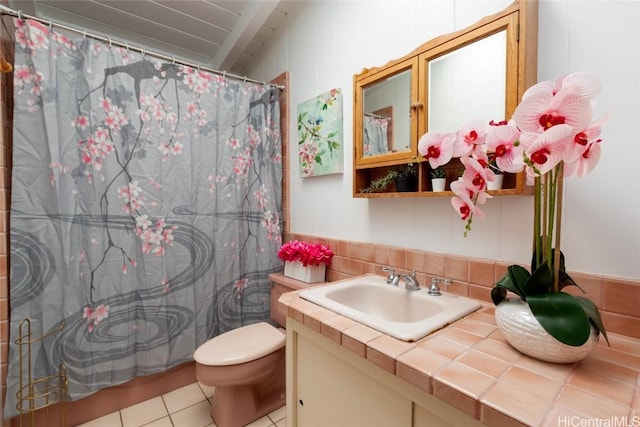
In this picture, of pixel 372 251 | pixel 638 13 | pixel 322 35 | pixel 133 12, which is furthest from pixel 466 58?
pixel 133 12

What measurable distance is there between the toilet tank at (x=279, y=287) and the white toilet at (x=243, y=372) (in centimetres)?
1

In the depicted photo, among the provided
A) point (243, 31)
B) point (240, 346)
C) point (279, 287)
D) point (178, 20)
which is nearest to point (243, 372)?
point (240, 346)

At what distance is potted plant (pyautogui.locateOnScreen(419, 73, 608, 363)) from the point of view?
1.73 feet

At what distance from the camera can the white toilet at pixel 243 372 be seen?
1317 millimetres

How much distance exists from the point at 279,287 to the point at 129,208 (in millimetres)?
970

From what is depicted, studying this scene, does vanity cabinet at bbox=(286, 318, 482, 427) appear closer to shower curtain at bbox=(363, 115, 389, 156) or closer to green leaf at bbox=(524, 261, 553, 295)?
green leaf at bbox=(524, 261, 553, 295)

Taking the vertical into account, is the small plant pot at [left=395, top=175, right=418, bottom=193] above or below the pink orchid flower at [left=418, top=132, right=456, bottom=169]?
below

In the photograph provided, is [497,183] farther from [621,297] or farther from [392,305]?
[392,305]

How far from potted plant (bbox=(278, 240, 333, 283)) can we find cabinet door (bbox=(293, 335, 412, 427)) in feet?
2.02

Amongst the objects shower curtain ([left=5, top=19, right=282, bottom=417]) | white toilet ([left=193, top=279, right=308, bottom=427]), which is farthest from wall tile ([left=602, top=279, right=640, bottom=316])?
shower curtain ([left=5, top=19, right=282, bottom=417])

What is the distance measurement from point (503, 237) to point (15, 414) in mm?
2213

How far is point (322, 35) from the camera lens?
1.68m

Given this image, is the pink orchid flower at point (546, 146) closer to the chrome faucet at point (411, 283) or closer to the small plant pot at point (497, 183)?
the small plant pot at point (497, 183)

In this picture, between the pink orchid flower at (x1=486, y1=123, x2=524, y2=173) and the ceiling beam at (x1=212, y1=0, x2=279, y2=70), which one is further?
Answer: the ceiling beam at (x1=212, y1=0, x2=279, y2=70)
